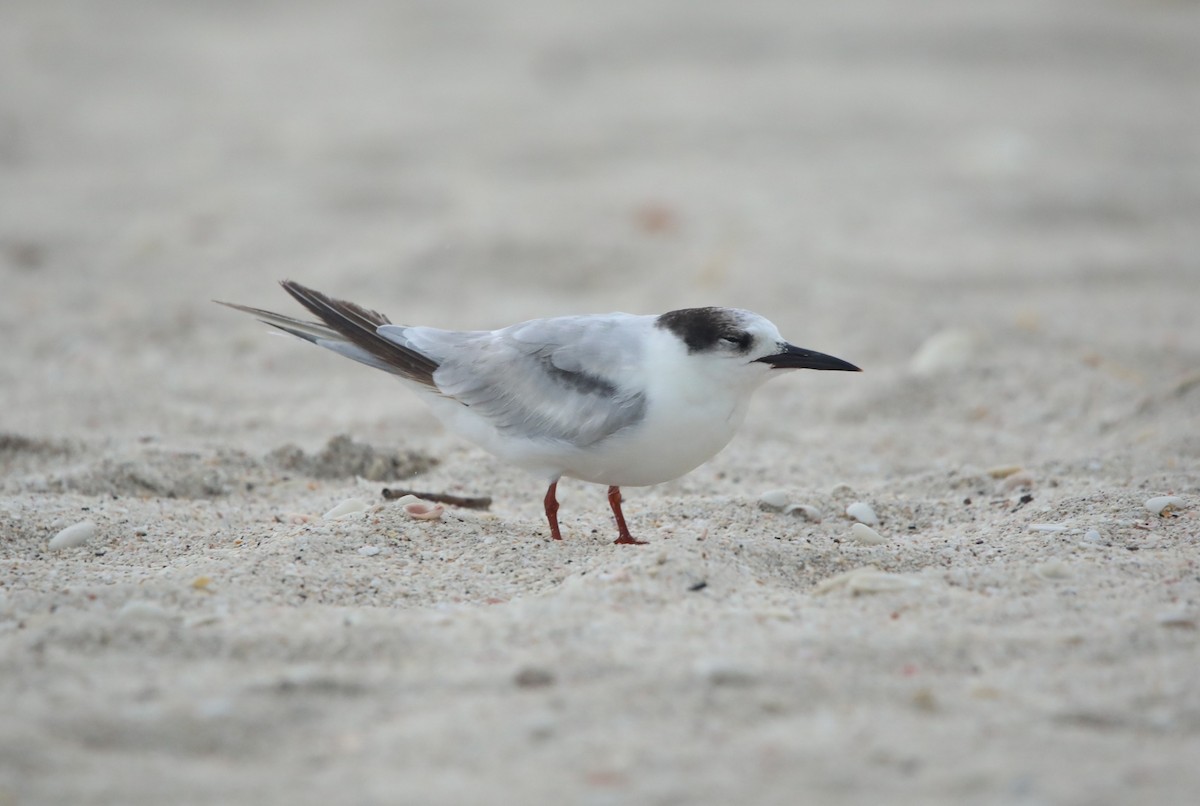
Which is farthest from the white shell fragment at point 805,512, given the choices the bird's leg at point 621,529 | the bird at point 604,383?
the bird's leg at point 621,529

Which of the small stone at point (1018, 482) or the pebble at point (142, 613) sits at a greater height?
the small stone at point (1018, 482)

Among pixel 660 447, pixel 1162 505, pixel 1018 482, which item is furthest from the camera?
pixel 1018 482

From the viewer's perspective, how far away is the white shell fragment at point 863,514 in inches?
147

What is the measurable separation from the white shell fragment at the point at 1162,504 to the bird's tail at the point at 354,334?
2.02 m

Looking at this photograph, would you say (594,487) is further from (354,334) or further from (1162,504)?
(1162,504)

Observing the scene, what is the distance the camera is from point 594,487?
4.39 m

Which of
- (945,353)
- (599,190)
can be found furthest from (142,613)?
(599,190)

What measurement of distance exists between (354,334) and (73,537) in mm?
928

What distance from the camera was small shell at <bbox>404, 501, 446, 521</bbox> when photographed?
142 inches

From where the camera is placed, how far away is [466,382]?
3662 millimetres

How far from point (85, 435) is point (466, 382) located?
68.0 inches

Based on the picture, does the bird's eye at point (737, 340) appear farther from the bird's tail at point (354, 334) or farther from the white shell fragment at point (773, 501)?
the bird's tail at point (354, 334)

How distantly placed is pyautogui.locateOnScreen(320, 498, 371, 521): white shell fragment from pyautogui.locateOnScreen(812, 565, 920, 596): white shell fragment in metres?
1.34

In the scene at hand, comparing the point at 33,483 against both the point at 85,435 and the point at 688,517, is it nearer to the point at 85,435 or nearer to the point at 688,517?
the point at 85,435
